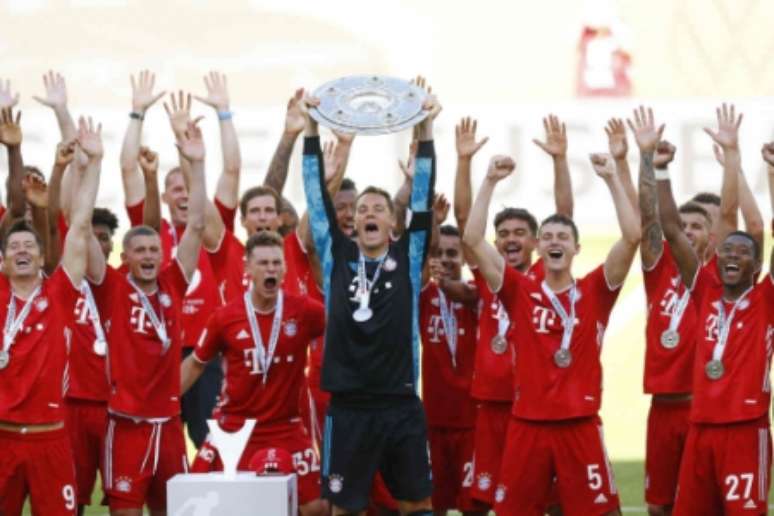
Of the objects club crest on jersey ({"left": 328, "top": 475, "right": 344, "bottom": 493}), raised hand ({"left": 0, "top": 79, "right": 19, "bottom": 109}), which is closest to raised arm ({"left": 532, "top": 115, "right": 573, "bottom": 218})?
club crest on jersey ({"left": 328, "top": 475, "right": 344, "bottom": 493})

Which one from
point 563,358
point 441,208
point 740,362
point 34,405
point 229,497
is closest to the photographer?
point 229,497

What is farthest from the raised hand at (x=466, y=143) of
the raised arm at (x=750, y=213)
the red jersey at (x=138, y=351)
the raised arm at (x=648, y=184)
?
the red jersey at (x=138, y=351)

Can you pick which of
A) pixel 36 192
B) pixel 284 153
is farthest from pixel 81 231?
pixel 284 153

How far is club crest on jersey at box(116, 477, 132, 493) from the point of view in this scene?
948 cm

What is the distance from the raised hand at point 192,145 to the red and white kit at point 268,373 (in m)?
0.91

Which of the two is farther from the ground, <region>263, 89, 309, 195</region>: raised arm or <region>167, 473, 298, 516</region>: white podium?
<region>263, 89, 309, 195</region>: raised arm

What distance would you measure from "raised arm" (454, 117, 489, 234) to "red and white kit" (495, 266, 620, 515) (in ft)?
2.00

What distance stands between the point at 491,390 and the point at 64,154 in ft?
8.92

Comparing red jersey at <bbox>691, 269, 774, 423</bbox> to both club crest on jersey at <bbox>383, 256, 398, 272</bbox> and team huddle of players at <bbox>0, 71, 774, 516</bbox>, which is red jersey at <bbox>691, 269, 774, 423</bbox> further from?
club crest on jersey at <bbox>383, 256, 398, 272</bbox>

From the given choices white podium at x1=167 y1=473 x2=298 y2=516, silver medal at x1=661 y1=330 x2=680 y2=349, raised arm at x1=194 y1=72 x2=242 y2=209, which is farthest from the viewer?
raised arm at x1=194 y1=72 x2=242 y2=209

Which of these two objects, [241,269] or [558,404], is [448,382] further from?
[241,269]

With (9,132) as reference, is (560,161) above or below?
below

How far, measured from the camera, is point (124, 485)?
31.1 ft

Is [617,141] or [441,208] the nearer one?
[617,141]
